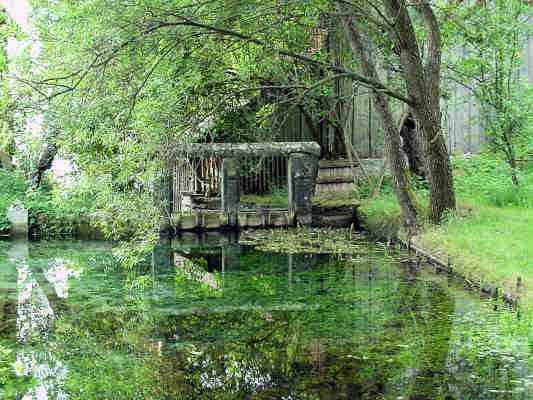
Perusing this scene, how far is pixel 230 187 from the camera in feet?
53.0

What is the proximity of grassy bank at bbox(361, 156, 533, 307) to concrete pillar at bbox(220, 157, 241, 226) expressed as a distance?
2.34 m

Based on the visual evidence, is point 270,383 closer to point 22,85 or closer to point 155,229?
point 155,229

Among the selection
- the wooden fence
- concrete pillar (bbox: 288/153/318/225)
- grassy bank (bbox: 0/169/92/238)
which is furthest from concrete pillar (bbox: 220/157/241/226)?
grassy bank (bbox: 0/169/92/238)

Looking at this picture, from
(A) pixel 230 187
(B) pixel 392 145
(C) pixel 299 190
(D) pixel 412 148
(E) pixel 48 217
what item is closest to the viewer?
(B) pixel 392 145

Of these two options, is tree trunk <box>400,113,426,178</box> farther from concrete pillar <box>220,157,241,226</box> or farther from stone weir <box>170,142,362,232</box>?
concrete pillar <box>220,157,241,226</box>

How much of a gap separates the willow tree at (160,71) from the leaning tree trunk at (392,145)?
0.17 m

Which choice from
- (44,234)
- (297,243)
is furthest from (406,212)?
(44,234)

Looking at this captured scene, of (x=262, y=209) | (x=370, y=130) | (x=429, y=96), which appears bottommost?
(x=262, y=209)

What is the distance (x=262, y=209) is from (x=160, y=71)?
5721 millimetres

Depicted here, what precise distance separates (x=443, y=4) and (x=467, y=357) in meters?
8.36

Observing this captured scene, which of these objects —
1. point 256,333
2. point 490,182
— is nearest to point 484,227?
point 490,182

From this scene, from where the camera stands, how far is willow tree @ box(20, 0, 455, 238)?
32.4 ft

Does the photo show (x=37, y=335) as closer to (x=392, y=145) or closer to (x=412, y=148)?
(x=392, y=145)

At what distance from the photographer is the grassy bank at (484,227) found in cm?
986
